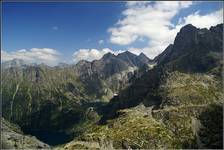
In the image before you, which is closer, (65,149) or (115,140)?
(65,149)

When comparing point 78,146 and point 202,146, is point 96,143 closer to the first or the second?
point 78,146

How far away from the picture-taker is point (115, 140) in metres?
195

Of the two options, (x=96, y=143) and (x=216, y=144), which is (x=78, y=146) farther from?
(x=216, y=144)

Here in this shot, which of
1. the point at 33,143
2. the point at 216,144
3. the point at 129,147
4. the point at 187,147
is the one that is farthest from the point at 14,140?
the point at 216,144

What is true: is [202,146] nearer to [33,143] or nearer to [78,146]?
[78,146]

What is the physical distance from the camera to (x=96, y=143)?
194375 mm

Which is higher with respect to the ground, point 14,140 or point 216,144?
point 14,140

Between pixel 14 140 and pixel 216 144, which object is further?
pixel 216 144

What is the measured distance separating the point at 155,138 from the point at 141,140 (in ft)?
30.0

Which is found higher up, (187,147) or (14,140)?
(14,140)

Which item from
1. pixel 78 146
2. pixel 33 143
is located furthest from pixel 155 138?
pixel 33 143

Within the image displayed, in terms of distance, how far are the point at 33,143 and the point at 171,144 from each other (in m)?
85.1

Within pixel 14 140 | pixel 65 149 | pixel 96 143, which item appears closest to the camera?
pixel 14 140

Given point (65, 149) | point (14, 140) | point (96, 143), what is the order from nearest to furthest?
point (14, 140), point (65, 149), point (96, 143)
